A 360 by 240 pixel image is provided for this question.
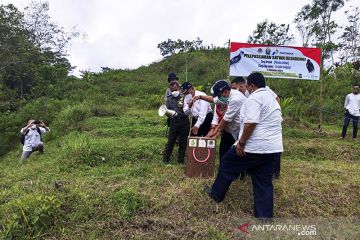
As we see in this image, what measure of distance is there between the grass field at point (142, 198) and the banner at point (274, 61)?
2.63 metres

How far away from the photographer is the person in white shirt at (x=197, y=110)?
19.3ft

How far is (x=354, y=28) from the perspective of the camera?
71.1 feet

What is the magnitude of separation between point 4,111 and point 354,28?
19.8 metres

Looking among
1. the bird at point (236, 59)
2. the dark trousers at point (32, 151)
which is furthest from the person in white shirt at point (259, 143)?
the dark trousers at point (32, 151)

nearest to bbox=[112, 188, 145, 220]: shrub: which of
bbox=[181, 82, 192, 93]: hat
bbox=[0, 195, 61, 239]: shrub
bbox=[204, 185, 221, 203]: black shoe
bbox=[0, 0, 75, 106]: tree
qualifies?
bbox=[0, 195, 61, 239]: shrub

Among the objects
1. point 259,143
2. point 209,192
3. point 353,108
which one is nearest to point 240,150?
point 259,143

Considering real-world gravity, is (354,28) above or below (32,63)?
above

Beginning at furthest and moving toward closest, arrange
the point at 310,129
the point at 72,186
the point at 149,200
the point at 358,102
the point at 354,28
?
the point at 354,28, the point at 310,129, the point at 358,102, the point at 72,186, the point at 149,200

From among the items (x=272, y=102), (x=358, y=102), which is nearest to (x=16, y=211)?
(x=272, y=102)

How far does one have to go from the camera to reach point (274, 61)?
8883mm

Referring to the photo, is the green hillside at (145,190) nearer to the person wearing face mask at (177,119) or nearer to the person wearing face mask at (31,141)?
the person wearing face mask at (31,141)

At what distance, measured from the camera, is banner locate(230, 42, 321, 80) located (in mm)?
8688

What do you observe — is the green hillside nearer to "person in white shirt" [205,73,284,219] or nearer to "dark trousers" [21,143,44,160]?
"dark trousers" [21,143,44,160]

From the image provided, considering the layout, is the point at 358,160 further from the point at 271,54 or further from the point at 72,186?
the point at 72,186
